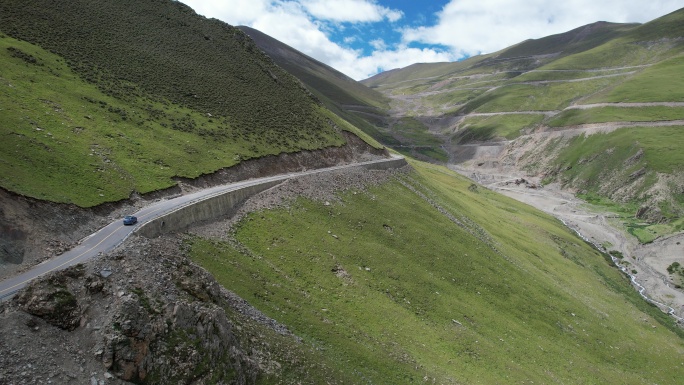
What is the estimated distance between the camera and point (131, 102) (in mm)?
60938

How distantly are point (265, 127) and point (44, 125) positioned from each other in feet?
120

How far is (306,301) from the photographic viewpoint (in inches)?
1414

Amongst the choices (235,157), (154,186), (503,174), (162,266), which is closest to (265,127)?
(235,157)

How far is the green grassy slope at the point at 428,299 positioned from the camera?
34.2m

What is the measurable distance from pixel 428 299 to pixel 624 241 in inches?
3600

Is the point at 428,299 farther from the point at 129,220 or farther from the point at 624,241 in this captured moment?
the point at 624,241

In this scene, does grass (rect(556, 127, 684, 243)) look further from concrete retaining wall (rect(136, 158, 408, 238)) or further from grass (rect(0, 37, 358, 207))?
grass (rect(0, 37, 358, 207))

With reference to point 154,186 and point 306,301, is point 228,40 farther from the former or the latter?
point 306,301

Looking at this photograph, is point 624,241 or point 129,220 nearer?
point 129,220

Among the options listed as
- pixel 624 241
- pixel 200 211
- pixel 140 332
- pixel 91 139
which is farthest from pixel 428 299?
pixel 624 241

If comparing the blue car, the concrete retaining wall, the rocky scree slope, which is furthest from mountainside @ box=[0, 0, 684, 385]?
the blue car

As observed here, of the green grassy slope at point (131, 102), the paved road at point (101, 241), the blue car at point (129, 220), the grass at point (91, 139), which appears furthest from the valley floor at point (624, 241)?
the blue car at point (129, 220)

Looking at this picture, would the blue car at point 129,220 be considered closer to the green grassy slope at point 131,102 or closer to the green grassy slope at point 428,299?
the green grassy slope at point 131,102

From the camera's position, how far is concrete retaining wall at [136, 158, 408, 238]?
35219 millimetres
